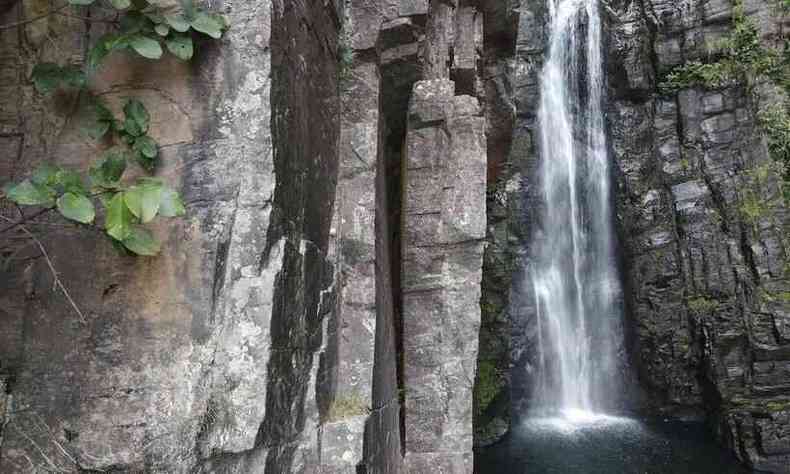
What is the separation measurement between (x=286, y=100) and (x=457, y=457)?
3190mm

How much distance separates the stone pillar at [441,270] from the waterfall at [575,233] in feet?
35.4

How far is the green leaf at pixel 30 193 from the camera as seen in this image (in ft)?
6.03

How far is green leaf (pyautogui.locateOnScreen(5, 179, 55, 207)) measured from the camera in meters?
1.84

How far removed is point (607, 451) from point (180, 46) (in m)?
11.2

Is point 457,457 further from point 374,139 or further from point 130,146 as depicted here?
point 130,146

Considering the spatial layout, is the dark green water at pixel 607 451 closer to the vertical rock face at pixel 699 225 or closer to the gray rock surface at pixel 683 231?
the gray rock surface at pixel 683 231

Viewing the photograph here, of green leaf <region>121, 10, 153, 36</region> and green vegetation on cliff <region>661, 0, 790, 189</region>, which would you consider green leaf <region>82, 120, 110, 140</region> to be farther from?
green vegetation on cliff <region>661, 0, 790, 189</region>

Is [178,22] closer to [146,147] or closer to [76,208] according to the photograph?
[146,147]

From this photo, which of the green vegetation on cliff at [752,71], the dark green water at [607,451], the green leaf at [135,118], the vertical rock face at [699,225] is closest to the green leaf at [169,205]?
the green leaf at [135,118]

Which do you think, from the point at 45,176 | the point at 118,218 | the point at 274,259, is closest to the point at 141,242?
the point at 118,218

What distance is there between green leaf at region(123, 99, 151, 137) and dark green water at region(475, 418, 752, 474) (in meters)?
9.56

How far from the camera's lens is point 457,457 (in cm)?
450

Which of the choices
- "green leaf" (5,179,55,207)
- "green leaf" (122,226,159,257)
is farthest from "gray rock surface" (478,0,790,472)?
"green leaf" (5,179,55,207)

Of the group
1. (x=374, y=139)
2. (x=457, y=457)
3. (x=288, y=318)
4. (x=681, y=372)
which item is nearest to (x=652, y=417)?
(x=681, y=372)
